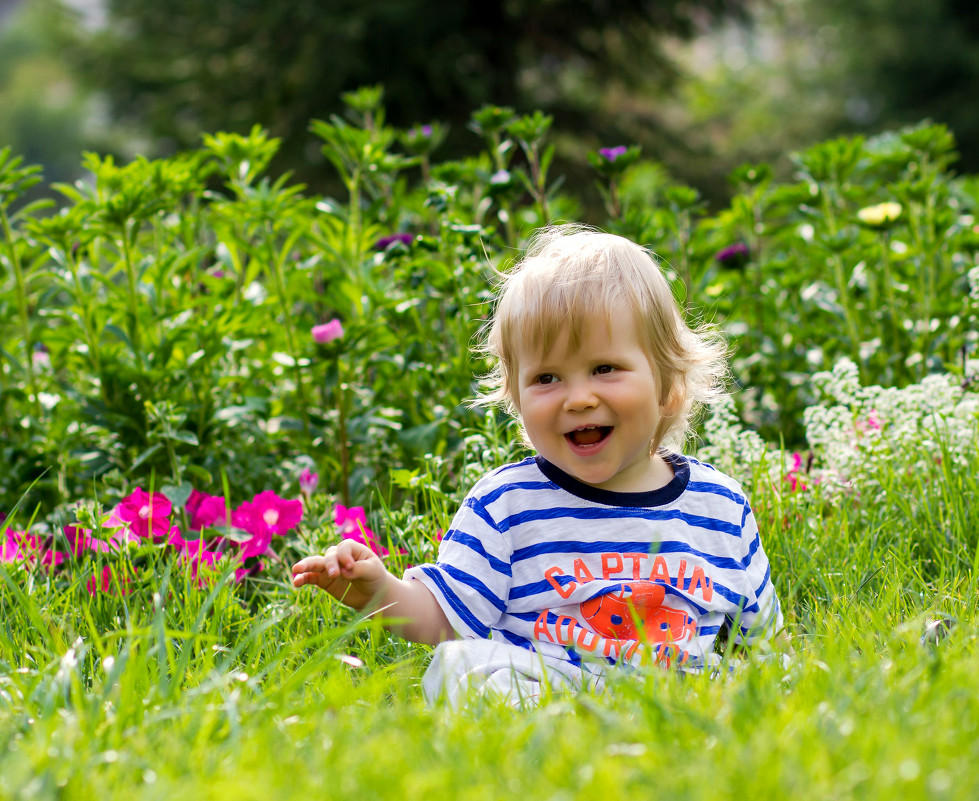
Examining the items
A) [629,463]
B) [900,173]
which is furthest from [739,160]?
[629,463]

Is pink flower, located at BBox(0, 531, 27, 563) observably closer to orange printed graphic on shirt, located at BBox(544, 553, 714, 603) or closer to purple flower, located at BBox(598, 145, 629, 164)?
orange printed graphic on shirt, located at BBox(544, 553, 714, 603)

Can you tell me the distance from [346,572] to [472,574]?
0.28 m

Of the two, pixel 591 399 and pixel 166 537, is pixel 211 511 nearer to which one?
pixel 166 537

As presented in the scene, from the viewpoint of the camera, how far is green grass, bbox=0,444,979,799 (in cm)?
114

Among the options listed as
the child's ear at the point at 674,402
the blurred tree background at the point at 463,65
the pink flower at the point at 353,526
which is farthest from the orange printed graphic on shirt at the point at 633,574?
the blurred tree background at the point at 463,65

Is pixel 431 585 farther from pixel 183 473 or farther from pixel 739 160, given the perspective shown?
pixel 739 160

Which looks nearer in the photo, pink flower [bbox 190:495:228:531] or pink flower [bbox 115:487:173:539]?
pink flower [bbox 115:487:173:539]

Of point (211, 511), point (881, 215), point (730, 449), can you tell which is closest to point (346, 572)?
point (211, 511)

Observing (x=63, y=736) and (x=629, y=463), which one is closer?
(x=63, y=736)

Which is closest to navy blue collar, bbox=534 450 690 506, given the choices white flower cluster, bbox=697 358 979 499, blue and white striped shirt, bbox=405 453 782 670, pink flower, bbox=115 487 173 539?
blue and white striped shirt, bbox=405 453 782 670

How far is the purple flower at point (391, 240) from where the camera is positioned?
3002 mm

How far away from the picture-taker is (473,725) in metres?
1.42

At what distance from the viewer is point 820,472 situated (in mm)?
2729

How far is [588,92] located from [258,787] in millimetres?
12796
